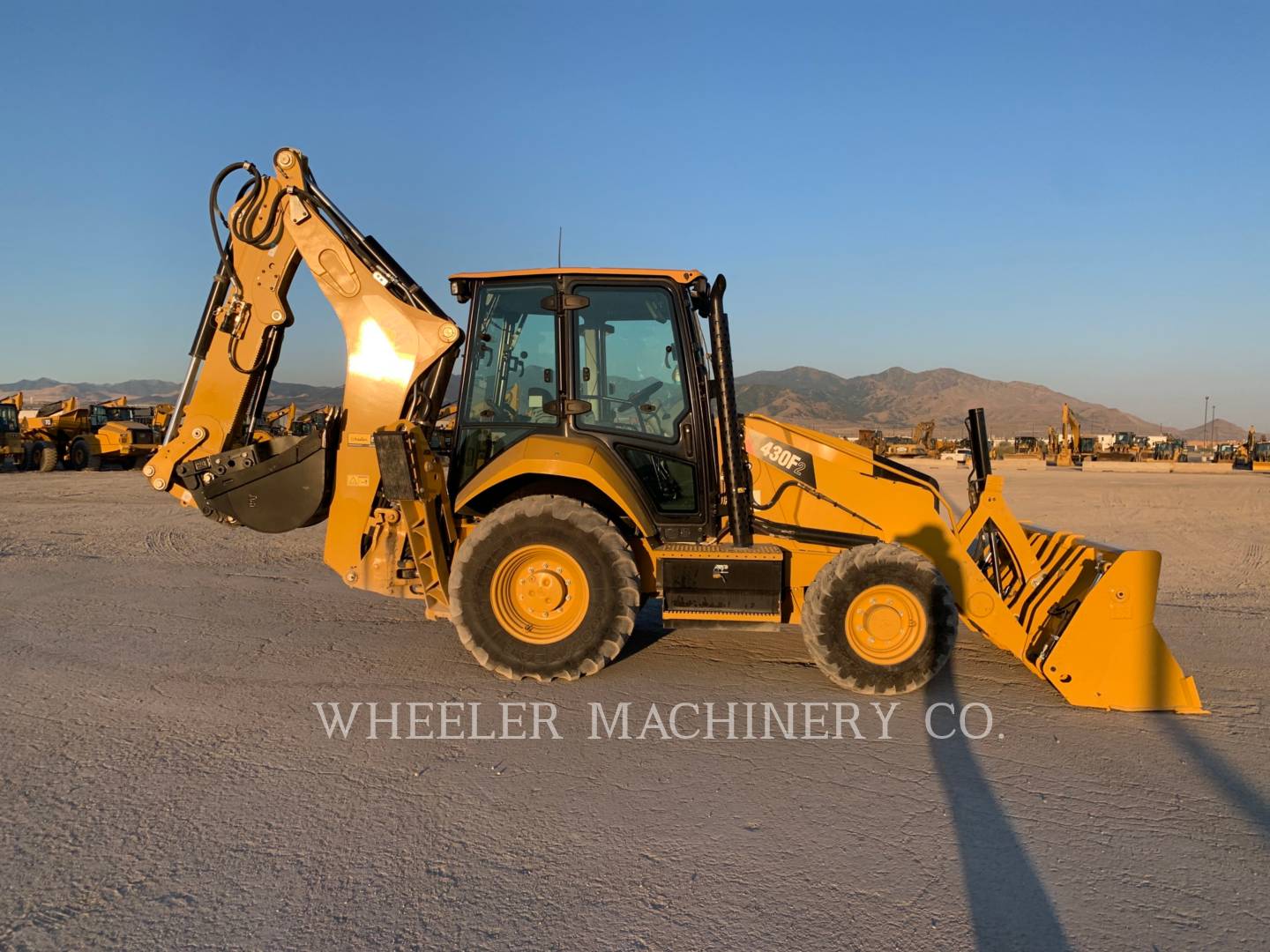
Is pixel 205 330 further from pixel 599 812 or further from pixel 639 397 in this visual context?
pixel 599 812

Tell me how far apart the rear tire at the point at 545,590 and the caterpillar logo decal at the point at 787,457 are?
125 centimetres

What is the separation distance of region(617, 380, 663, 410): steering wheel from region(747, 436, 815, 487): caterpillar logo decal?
80 centimetres

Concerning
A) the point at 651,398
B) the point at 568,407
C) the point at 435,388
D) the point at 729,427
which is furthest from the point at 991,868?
the point at 435,388

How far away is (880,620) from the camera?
502 centimetres

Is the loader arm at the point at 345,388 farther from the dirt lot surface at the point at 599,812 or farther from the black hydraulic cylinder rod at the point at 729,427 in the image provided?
the black hydraulic cylinder rod at the point at 729,427

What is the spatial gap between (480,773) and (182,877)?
1.30 meters

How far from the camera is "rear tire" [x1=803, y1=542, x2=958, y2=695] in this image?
4.93m

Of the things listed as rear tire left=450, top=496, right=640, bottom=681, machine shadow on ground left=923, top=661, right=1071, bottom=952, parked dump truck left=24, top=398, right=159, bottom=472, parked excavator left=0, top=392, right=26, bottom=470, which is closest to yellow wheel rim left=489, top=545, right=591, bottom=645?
rear tire left=450, top=496, right=640, bottom=681

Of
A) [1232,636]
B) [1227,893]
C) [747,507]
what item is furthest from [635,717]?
[1232,636]

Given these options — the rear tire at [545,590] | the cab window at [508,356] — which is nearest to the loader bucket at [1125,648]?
the rear tire at [545,590]

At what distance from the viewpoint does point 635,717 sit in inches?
184

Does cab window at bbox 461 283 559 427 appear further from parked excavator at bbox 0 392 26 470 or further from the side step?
parked excavator at bbox 0 392 26 470

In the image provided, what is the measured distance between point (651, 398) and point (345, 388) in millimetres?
2117

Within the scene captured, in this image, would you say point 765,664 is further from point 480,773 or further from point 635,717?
point 480,773
